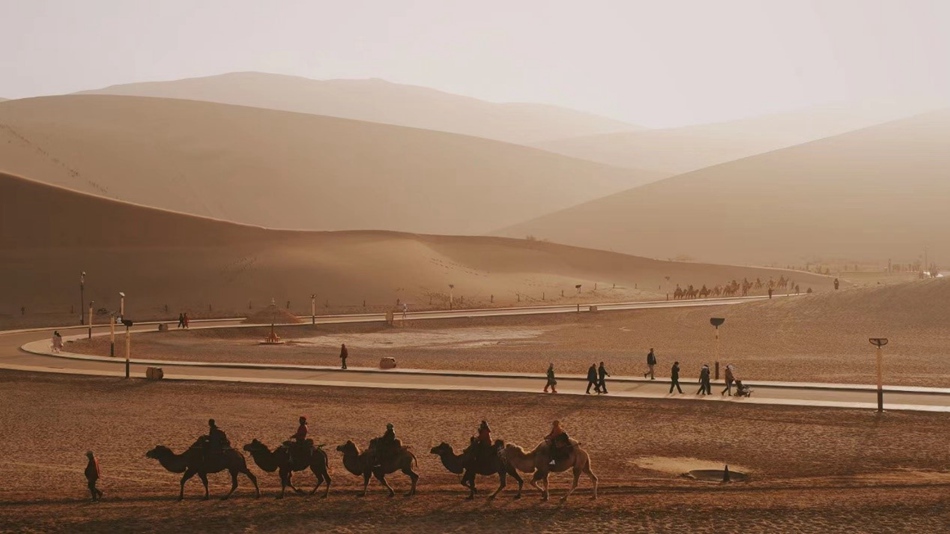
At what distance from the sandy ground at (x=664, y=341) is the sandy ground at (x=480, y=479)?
29.2 ft

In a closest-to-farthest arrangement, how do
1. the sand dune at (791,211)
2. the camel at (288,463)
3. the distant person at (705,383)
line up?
the camel at (288,463) < the distant person at (705,383) < the sand dune at (791,211)

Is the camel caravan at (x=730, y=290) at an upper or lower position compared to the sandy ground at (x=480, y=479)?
upper

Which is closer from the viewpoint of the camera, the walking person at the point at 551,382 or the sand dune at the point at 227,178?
the walking person at the point at 551,382

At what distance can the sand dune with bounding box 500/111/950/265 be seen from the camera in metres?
141

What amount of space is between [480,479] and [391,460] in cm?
240

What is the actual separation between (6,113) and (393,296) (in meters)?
148

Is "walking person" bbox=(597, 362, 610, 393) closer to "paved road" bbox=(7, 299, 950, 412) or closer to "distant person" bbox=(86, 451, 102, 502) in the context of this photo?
"paved road" bbox=(7, 299, 950, 412)

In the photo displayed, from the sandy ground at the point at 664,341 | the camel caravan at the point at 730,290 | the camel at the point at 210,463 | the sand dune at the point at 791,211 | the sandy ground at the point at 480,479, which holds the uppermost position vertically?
the sand dune at the point at 791,211

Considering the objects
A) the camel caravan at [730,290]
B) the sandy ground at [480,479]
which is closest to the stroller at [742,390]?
the sandy ground at [480,479]

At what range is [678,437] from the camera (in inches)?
960

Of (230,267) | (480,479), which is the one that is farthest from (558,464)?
(230,267)

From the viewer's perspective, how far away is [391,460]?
18.6m

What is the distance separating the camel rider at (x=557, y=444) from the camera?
18.0 meters

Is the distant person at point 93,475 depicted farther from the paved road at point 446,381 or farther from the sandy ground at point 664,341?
the sandy ground at point 664,341
